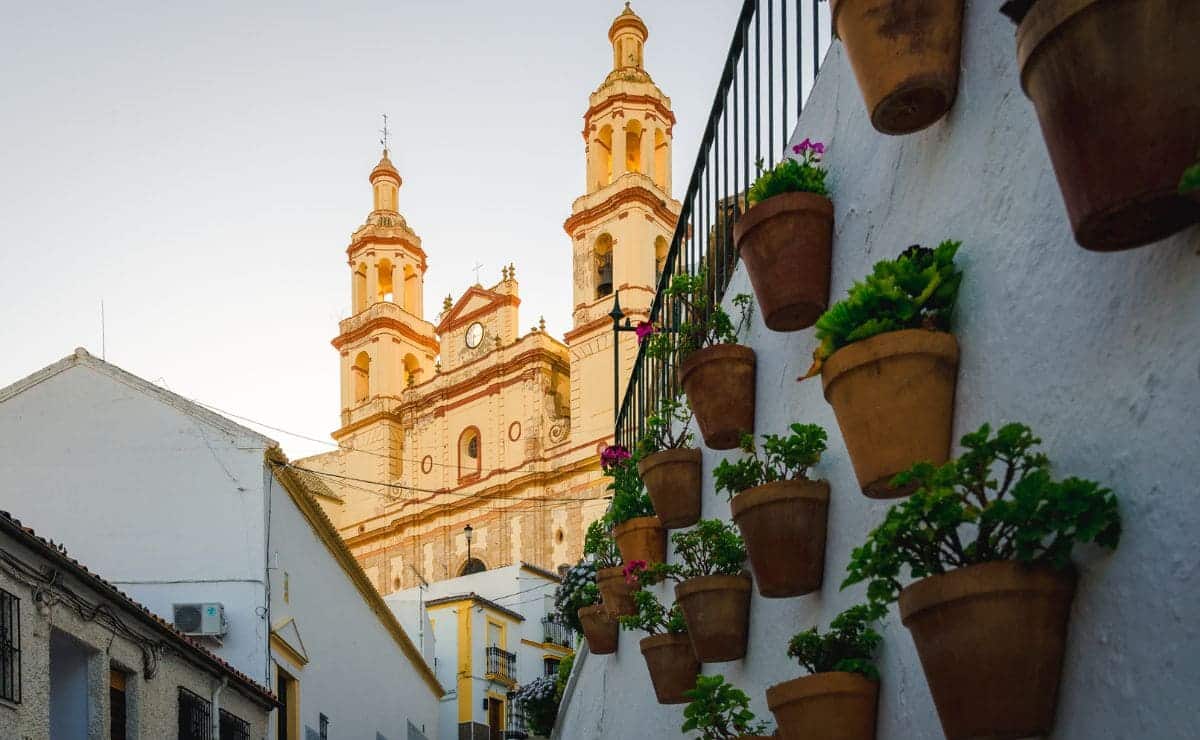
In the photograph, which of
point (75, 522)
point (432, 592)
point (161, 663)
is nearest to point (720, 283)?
point (161, 663)

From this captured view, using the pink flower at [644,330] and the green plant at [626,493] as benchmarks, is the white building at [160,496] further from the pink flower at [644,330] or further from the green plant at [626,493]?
the pink flower at [644,330]

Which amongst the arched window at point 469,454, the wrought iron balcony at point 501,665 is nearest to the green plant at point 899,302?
the wrought iron balcony at point 501,665

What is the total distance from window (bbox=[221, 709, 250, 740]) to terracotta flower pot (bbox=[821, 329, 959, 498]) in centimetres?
1151

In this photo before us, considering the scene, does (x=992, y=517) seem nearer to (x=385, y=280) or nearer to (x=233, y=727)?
(x=233, y=727)

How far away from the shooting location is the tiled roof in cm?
898

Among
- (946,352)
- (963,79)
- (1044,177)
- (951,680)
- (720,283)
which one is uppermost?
(720,283)

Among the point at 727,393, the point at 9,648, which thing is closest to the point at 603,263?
the point at 9,648

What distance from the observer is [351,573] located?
70.1ft

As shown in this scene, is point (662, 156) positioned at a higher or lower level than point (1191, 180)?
higher

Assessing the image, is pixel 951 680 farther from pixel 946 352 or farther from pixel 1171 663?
pixel 946 352

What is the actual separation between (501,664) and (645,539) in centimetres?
2789

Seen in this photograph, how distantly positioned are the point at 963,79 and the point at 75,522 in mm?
14681

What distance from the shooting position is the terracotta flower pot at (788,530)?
3.88 m

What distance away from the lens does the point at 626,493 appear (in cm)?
684
